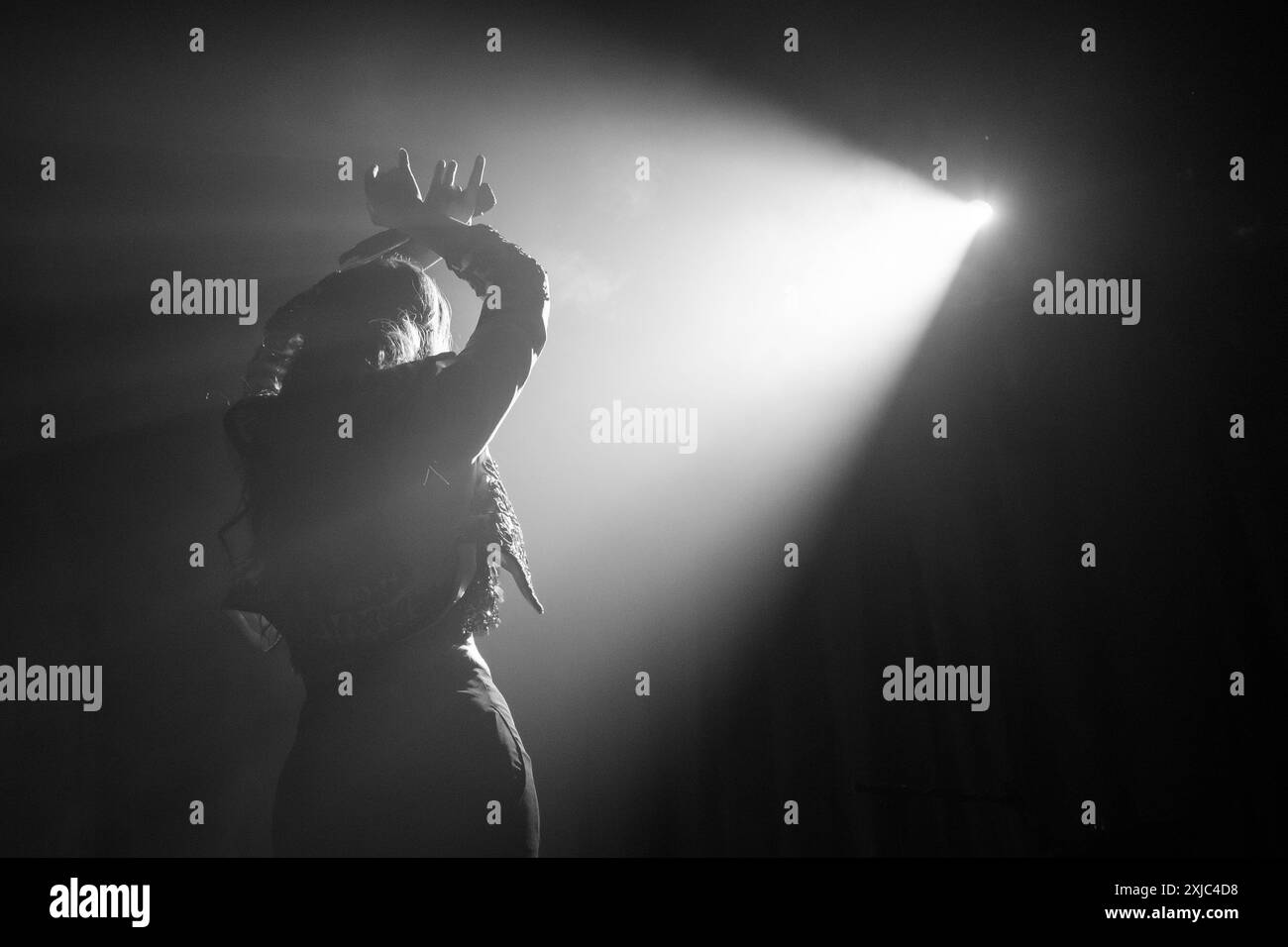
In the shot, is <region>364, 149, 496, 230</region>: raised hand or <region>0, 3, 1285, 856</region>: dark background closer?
<region>364, 149, 496, 230</region>: raised hand

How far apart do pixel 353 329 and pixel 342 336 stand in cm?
3

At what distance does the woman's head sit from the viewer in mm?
2277

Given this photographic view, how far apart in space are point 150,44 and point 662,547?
217 cm

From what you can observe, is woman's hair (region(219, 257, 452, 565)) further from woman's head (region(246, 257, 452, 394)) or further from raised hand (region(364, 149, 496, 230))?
raised hand (region(364, 149, 496, 230))

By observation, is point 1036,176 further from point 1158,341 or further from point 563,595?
point 563,595

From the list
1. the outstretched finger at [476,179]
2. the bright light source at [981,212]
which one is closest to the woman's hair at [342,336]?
the outstretched finger at [476,179]

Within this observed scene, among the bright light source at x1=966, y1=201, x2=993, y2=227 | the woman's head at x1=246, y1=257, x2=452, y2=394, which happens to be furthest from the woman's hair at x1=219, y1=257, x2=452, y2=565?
the bright light source at x1=966, y1=201, x2=993, y2=227

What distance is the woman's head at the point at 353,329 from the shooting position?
2277 mm

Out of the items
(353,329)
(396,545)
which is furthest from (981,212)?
(396,545)

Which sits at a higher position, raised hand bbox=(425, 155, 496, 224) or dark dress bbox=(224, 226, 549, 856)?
raised hand bbox=(425, 155, 496, 224)

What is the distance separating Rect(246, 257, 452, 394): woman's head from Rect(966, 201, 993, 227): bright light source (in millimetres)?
1736

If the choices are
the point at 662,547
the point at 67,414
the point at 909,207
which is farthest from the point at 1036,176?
the point at 67,414

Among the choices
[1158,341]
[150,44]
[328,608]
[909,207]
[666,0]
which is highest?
[666,0]

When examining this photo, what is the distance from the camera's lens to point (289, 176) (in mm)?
3045
